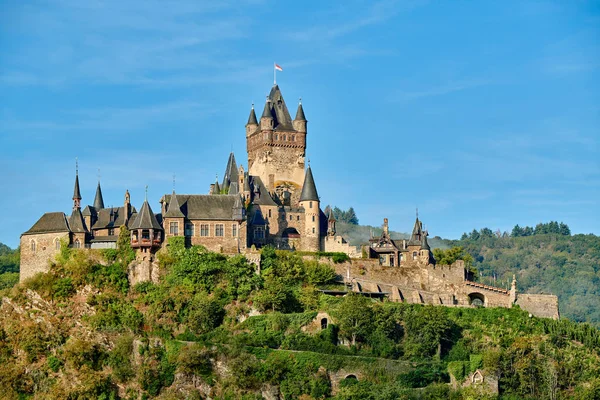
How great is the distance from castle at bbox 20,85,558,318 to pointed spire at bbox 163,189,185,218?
0.20 feet

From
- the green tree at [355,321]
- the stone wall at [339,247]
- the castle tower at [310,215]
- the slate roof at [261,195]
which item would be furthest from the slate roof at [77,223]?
the green tree at [355,321]

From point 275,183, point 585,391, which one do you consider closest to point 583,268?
point 275,183

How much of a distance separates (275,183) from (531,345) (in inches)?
924

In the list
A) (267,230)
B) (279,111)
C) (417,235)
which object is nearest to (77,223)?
(267,230)

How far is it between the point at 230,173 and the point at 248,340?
19255mm

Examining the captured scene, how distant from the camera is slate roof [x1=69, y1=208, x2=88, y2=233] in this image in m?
74.1

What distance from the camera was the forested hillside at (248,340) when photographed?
6425cm

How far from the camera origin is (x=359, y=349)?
66438 millimetres

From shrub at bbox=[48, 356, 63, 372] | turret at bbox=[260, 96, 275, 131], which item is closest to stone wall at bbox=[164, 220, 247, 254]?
shrub at bbox=[48, 356, 63, 372]

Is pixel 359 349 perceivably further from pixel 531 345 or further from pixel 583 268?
pixel 583 268

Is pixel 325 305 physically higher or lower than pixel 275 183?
lower

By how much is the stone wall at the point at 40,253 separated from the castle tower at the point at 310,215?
1582 cm

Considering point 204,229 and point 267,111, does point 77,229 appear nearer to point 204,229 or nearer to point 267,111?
point 204,229

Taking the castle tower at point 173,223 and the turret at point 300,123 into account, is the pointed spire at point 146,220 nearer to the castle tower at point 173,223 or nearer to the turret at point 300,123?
the castle tower at point 173,223
